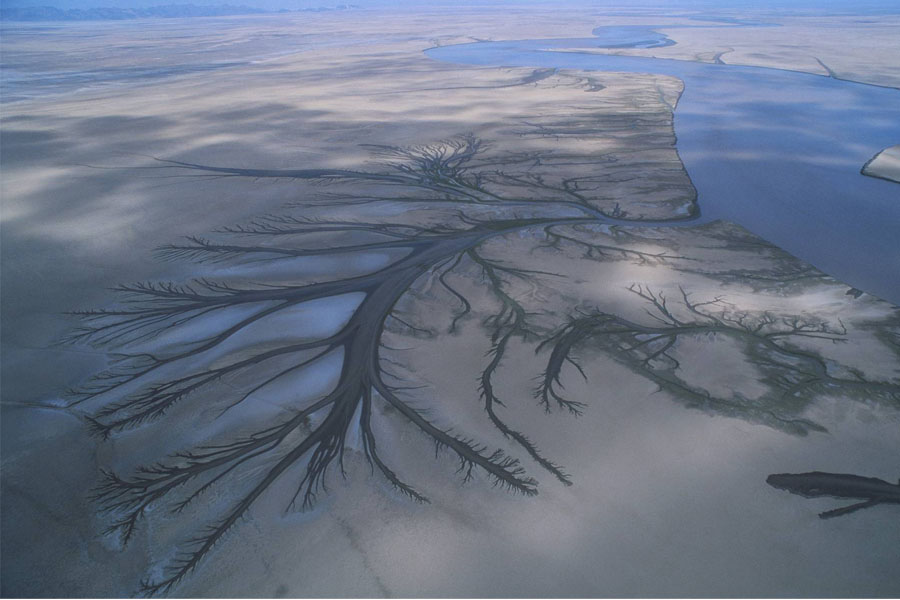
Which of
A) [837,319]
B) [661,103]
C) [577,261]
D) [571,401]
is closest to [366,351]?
[571,401]

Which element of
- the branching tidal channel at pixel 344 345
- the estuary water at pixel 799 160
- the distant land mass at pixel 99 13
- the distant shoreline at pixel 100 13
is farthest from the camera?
the distant land mass at pixel 99 13

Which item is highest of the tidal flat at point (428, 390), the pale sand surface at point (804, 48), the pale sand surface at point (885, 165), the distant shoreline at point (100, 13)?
the distant shoreline at point (100, 13)

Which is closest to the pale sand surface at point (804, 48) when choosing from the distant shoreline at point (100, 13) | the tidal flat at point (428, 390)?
the tidal flat at point (428, 390)

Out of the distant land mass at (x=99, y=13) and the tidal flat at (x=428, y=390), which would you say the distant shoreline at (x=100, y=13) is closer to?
the distant land mass at (x=99, y=13)

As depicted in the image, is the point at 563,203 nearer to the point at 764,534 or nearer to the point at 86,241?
the point at 764,534

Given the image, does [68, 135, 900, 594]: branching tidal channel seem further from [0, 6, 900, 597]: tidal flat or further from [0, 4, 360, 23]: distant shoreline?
[0, 4, 360, 23]: distant shoreline

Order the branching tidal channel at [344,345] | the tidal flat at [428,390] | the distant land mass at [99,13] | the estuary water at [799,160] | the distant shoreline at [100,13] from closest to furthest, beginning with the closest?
the tidal flat at [428,390] < the branching tidal channel at [344,345] < the estuary water at [799,160] < the distant shoreline at [100,13] < the distant land mass at [99,13]

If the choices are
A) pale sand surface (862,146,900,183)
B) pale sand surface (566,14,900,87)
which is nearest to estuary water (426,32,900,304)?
pale sand surface (862,146,900,183)
